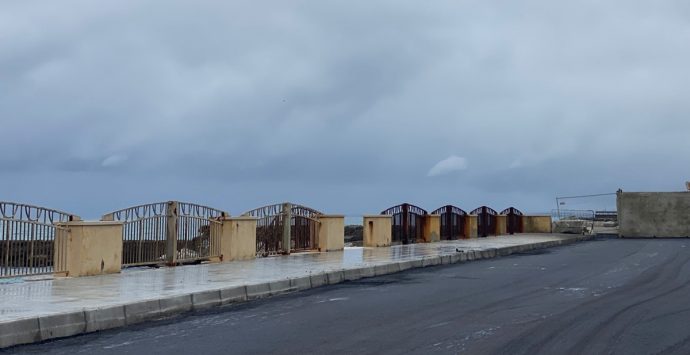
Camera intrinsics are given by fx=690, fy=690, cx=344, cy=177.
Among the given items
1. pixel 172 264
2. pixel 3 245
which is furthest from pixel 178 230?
pixel 3 245

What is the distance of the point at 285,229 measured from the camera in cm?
2094

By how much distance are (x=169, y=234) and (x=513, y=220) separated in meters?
28.6

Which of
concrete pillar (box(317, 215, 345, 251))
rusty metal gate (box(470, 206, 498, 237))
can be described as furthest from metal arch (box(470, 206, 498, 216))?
concrete pillar (box(317, 215, 345, 251))

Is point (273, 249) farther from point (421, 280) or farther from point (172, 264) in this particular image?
Answer: point (421, 280)

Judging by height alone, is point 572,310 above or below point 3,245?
below

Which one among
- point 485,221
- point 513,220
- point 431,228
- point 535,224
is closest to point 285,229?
point 431,228

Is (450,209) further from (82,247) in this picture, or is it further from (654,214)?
(82,247)

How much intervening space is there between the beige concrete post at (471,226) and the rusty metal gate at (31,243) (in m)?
23.4

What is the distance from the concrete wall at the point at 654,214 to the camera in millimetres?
39219

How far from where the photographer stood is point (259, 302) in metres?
11.9

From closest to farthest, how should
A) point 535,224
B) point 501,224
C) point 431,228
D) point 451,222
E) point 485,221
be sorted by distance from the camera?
1. point 431,228
2. point 451,222
3. point 485,221
4. point 501,224
5. point 535,224

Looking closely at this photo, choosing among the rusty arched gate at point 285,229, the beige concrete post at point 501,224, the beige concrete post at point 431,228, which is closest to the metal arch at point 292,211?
the rusty arched gate at point 285,229

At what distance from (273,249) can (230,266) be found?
4048 mm

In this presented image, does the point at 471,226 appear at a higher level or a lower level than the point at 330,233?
higher
